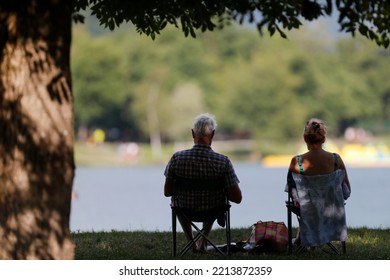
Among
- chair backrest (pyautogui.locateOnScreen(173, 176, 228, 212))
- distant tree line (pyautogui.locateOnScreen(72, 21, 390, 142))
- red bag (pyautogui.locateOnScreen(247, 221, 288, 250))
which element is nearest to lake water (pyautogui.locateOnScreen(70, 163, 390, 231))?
red bag (pyautogui.locateOnScreen(247, 221, 288, 250))

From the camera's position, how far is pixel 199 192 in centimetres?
762

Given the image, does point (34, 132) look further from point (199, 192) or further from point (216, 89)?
point (216, 89)

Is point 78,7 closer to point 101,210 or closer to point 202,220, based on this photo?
point 202,220

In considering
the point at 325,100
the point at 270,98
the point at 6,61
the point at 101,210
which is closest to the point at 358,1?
the point at 6,61

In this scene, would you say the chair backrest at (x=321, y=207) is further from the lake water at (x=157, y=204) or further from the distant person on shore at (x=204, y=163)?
the lake water at (x=157, y=204)

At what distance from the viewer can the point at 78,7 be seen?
8977 mm

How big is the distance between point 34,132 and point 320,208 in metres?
2.34

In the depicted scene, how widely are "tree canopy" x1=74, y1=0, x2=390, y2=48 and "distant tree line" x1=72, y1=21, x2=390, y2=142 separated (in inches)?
3018

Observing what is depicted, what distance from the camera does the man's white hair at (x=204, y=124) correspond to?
7590mm

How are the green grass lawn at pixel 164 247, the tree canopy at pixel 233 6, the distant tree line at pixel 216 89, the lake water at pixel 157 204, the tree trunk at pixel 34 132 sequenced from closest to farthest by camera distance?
1. the tree trunk at pixel 34 132
2. the green grass lawn at pixel 164 247
3. the tree canopy at pixel 233 6
4. the lake water at pixel 157 204
5. the distant tree line at pixel 216 89

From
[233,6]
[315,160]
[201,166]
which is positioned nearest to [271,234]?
[315,160]

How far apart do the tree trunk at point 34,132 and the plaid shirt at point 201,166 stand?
4.41 ft

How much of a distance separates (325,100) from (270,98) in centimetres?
959

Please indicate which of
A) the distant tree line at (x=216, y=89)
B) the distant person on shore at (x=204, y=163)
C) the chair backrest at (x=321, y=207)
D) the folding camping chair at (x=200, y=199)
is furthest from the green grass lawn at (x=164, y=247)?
the distant tree line at (x=216, y=89)
